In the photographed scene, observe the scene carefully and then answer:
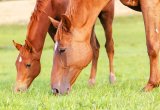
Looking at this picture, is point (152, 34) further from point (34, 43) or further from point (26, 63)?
point (26, 63)

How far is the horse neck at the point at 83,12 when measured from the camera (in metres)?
7.82

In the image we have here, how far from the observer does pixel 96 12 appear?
8023 millimetres

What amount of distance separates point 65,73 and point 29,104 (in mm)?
1238

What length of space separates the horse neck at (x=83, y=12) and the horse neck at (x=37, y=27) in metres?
2.21

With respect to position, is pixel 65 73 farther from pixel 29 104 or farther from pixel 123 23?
pixel 123 23

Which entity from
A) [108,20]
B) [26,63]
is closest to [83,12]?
[26,63]

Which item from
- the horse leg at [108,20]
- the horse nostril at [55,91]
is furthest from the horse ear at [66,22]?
the horse leg at [108,20]

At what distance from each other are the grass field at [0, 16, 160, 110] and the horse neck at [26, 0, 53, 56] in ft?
2.99

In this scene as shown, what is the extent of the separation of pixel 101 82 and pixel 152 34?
Result: 3.89m

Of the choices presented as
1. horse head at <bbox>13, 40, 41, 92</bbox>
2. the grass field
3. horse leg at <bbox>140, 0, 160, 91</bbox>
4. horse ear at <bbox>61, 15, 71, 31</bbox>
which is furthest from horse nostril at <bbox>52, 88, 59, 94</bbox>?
horse head at <bbox>13, 40, 41, 92</bbox>

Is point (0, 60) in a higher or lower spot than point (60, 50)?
lower

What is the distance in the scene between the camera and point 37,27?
10055 mm

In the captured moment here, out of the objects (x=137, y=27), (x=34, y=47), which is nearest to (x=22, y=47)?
(x=34, y=47)

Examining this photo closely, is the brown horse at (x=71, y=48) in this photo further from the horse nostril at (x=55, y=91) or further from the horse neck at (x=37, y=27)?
the horse neck at (x=37, y=27)
